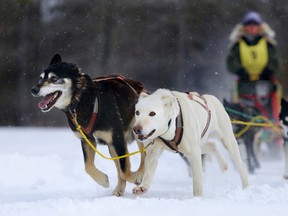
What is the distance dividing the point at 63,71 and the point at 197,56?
11.7 m

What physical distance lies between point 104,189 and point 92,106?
3.47 ft

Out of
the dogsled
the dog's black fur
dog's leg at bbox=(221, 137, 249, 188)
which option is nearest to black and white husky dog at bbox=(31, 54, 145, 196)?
dog's leg at bbox=(221, 137, 249, 188)

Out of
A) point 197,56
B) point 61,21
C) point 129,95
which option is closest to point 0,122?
point 61,21

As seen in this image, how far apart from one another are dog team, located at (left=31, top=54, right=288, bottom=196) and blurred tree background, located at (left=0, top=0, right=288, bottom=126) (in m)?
10.3

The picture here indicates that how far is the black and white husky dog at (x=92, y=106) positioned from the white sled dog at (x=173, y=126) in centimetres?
30

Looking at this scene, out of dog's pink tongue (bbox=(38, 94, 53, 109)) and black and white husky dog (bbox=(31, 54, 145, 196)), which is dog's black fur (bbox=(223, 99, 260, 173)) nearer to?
black and white husky dog (bbox=(31, 54, 145, 196))

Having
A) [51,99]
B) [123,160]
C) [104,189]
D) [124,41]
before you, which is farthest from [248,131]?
[124,41]

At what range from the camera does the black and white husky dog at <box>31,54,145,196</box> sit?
186 inches

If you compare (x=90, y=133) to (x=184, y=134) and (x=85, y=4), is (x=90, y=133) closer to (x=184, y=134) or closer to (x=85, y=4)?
(x=184, y=134)

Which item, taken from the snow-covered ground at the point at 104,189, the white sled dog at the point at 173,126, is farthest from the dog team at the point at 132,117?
the snow-covered ground at the point at 104,189

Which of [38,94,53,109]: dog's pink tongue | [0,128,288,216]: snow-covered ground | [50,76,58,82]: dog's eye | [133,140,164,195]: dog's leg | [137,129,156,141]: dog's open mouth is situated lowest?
[0,128,288,216]: snow-covered ground

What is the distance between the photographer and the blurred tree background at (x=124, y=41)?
1543cm

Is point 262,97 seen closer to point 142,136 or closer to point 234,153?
point 234,153

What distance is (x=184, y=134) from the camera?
4.60 meters
